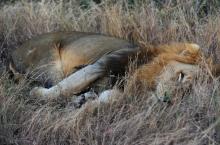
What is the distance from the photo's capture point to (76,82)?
496 cm

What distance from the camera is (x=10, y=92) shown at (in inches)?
184

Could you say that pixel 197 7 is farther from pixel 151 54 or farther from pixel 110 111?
pixel 110 111

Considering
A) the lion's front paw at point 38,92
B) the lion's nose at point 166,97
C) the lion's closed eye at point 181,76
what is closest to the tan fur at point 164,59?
the lion's closed eye at point 181,76

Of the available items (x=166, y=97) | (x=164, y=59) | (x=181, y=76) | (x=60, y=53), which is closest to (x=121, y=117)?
(x=166, y=97)

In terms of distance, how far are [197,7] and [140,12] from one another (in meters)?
0.70

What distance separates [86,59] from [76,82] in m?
0.42

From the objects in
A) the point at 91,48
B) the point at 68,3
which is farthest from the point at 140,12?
the point at 91,48

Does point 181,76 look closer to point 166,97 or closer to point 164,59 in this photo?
point 164,59

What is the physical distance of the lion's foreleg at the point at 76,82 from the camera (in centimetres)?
493

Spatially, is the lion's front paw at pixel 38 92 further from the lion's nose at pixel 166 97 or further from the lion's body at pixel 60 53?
the lion's nose at pixel 166 97

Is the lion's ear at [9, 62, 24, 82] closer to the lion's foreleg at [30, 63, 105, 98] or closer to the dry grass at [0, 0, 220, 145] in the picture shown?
the dry grass at [0, 0, 220, 145]

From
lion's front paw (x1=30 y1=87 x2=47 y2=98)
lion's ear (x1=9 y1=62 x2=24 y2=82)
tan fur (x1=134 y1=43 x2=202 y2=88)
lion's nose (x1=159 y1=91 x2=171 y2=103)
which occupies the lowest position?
lion's front paw (x1=30 y1=87 x2=47 y2=98)

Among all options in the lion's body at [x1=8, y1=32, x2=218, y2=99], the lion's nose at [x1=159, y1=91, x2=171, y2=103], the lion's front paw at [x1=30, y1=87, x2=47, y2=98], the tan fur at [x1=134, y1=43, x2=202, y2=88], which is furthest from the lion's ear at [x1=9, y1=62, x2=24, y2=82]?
the lion's nose at [x1=159, y1=91, x2=171, y2=103]

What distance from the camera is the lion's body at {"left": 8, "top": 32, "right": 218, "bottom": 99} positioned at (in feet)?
16.4
